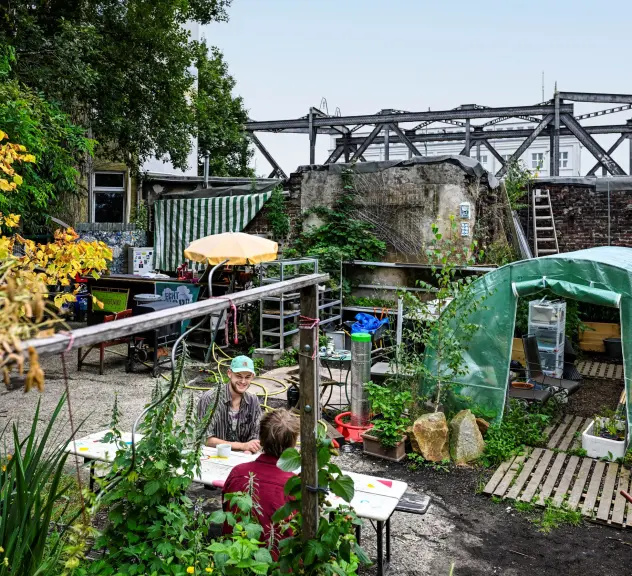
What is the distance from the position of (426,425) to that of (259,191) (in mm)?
9762

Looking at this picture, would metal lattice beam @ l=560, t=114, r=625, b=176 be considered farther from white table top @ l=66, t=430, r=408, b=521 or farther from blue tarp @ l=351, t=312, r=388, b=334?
white table top @ l=66, t=430, r=408, b=521

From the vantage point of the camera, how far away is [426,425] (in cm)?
677

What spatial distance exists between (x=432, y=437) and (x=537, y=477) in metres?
1.10

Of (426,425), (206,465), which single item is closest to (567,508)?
(426,425)

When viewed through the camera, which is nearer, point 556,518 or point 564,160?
point 556,518

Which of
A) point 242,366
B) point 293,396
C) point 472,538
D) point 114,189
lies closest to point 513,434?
point 472,538

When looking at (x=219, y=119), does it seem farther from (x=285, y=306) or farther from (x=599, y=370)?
(x=599, y=370)

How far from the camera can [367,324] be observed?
11438 mm

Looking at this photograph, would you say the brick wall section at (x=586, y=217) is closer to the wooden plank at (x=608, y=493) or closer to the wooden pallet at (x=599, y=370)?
the wooden pallet at (x=599, y=370)

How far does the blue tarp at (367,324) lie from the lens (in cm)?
1101

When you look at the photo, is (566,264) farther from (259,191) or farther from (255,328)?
(259,191)

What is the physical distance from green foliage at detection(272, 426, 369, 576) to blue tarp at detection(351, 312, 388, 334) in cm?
775

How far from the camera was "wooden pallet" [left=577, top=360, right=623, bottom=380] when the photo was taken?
1092 centimetres

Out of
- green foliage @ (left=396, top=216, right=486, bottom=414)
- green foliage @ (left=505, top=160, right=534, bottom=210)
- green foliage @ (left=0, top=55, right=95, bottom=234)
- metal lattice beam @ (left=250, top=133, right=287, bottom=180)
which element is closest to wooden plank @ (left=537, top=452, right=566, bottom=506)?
green foliage @ (left=396, top=216, right=486, bottom=414)
